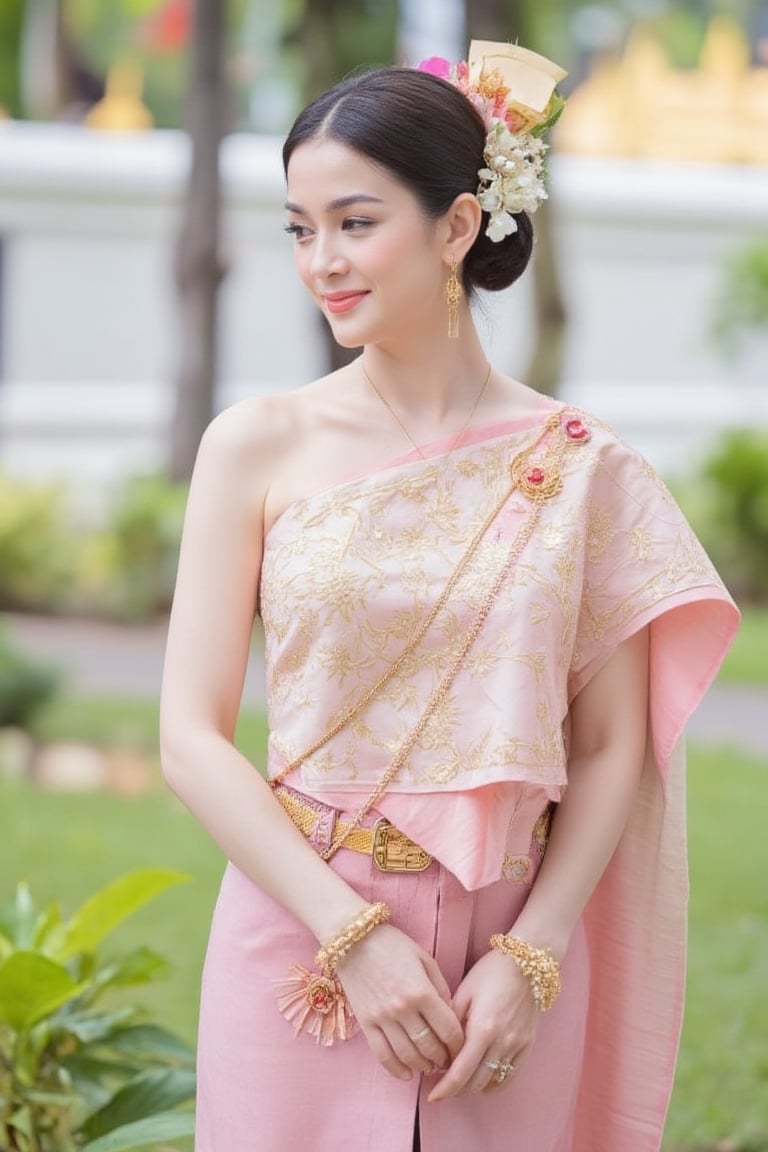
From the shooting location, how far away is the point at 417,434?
196cm

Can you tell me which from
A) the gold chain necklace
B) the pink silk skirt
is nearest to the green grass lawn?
the pink silk skirt

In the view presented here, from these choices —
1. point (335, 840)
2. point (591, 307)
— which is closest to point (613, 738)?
point (335, 840)

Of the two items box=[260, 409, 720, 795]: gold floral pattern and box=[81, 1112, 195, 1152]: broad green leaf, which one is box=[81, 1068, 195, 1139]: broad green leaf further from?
box=[260, 409, 720, 795]: gold floral pattern

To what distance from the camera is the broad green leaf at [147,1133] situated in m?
2.36

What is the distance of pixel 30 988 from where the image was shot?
2.54 metres

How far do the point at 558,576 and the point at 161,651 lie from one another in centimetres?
705

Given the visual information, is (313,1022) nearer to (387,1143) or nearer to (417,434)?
(387,1143)

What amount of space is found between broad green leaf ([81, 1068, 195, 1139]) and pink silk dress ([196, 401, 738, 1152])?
0.63m

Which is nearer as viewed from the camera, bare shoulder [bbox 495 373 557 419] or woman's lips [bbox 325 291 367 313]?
woman's lips [bbox 325 291 367 313]

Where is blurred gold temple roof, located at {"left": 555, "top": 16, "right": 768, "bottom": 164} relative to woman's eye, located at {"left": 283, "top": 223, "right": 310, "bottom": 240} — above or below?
below

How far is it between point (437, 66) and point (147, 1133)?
4.85 feet

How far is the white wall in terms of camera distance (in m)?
12.1

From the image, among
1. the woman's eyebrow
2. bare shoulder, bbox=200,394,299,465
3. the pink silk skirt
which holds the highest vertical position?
the woman's eyebrow

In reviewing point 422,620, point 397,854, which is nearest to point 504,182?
point 422,620
